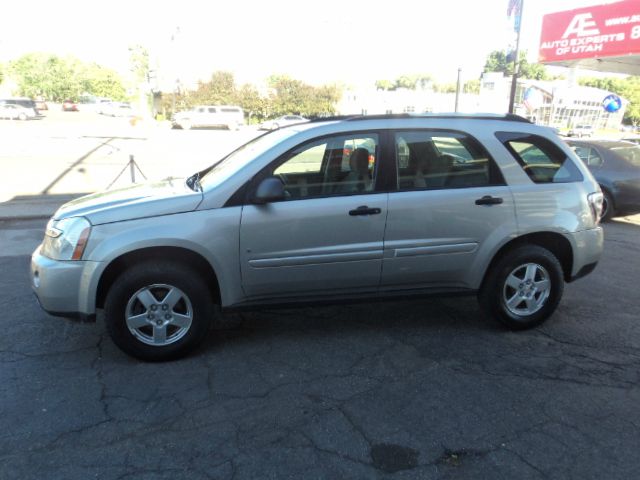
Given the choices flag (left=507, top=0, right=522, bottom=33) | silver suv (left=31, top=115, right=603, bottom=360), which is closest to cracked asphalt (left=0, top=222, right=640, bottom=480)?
silver suv (left=31, top=115, right=603, bottom=360)

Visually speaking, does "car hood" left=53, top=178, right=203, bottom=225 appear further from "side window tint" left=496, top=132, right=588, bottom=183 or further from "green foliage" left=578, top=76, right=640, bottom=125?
"green foliage" left=578, top=76, right=640, bottom=125

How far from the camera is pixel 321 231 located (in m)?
3.65

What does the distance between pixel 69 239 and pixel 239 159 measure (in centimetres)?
140

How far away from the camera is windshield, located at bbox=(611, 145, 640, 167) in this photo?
8.92 m

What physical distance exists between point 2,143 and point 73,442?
20989mm

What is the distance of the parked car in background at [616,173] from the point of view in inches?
337

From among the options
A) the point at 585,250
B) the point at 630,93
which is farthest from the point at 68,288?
the point at 630,93

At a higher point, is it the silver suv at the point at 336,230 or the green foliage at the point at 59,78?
the green foliage at the point at 59,78

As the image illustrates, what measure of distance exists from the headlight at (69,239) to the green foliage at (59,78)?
90.3 m

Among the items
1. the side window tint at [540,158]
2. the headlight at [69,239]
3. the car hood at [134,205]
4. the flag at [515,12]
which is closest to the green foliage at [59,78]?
the flag at [515,12]

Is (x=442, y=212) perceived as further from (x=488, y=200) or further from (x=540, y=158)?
(x=540, y=158)

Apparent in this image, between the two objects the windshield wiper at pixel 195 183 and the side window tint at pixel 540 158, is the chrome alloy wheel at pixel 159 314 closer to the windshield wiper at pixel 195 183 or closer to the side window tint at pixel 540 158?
the windshield wiper at pixel 195 183

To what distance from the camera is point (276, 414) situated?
3000 mm

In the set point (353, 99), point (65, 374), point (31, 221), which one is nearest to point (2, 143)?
point (31, 221)
